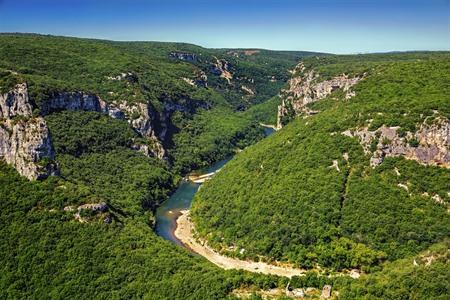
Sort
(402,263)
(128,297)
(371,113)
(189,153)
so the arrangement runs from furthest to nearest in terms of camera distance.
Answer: (189,153) → (371,113) → (402,263) → (128,297)

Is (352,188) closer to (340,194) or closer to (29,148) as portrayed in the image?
(340,194)

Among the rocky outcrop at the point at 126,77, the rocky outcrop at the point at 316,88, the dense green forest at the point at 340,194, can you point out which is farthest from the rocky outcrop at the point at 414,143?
the rocky outcrop at the point at 126,77

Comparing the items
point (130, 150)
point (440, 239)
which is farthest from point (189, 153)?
point (440, 239)

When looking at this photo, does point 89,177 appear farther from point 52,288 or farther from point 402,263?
point 402,263

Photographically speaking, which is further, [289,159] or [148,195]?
[148,195]

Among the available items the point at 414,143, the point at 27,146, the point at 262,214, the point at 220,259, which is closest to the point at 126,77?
the point at 27,146

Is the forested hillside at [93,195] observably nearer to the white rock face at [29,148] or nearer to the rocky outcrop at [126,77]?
the rocky outcrop at [126,77]
